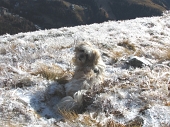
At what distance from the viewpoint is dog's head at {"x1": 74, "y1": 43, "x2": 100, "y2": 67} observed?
29.1ft

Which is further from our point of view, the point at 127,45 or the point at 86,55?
the point at 127,45

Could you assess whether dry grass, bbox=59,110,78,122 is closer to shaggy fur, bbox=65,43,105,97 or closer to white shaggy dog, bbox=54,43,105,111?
white shaggy dog, bbox=54,43,105,111

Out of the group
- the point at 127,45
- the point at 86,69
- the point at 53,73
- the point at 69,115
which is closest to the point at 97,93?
the point at 86,69

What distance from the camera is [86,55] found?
902 cm

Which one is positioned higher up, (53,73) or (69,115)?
(69,115)

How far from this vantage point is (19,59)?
11500mm

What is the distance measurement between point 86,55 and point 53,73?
5.06 feet

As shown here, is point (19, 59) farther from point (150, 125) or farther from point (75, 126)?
point (150, 125)

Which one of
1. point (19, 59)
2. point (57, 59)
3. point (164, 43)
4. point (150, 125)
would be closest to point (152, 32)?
point (164, 43)

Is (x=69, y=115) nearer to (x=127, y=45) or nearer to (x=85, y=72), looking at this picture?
(x=85, y=72)

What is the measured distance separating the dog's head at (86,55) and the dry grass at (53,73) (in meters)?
0.99

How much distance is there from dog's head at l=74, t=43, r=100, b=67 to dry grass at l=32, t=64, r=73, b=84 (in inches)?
39.0

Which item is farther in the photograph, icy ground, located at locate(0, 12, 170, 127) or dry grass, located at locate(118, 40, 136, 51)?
dry grass, located at locate(118, 40, 136, 51)

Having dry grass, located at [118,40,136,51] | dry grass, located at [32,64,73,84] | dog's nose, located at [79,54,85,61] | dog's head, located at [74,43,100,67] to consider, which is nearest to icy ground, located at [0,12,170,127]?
dry grass, located at [32,64,73,84]
